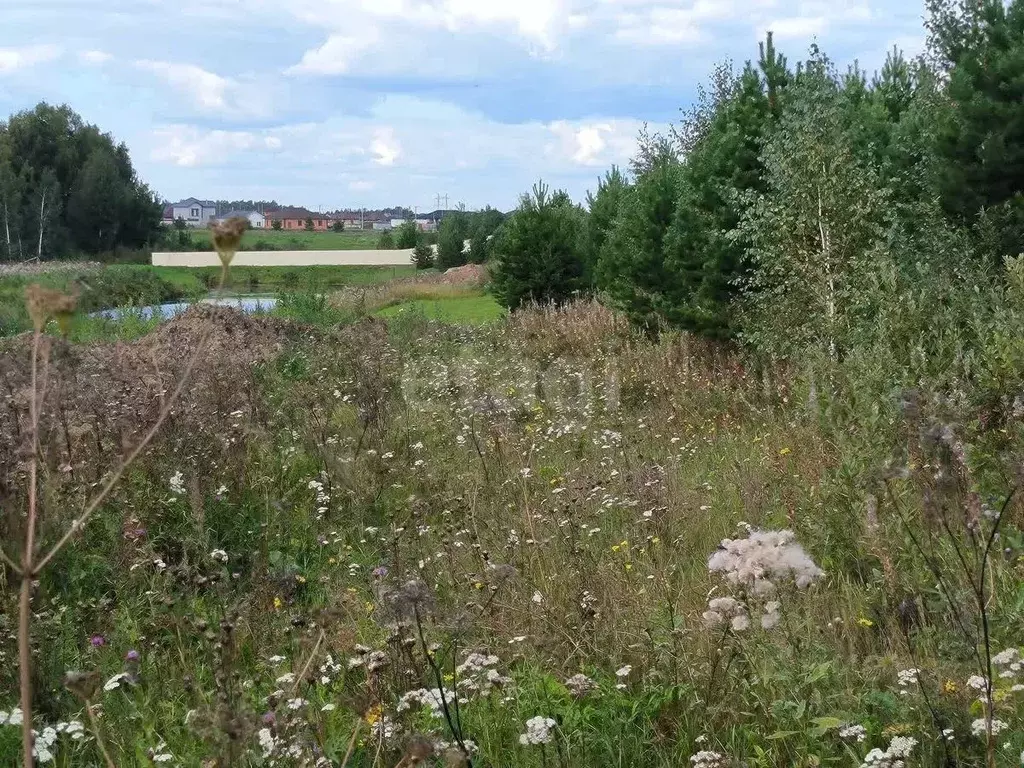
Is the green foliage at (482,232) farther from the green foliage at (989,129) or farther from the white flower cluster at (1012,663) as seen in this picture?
the white flower cluster at (1012,663)

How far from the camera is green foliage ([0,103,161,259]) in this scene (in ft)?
200

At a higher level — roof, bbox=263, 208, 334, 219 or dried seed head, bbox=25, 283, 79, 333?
roof, bbox=263, 208, 334, 219

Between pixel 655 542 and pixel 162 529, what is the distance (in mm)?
2654

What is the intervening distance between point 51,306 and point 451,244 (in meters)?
53.9

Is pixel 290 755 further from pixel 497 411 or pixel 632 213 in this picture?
pixel 632 213

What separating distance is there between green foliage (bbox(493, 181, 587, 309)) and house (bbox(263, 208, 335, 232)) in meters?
95.6

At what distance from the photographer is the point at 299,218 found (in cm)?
12388

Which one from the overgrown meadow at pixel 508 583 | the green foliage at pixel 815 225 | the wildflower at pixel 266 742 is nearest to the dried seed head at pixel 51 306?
the overgrown meadow at pixel 508 583

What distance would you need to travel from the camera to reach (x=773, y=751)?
120 inches

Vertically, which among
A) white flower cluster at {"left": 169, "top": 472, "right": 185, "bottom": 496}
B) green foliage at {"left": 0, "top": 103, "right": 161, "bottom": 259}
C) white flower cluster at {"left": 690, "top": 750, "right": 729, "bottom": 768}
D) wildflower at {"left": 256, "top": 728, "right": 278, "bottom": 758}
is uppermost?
green foliage at {"left": 0, "top": 103, "right": 161, "bottom": 259}

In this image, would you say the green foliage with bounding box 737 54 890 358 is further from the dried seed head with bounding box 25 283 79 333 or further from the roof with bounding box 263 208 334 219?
the roof with bounding box 263 208 334 219

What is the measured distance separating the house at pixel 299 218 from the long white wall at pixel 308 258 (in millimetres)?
48297

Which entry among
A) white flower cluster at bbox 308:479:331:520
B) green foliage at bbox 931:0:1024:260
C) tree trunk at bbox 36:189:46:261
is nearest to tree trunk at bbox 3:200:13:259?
tree trunk at bbox 36:189:46:261

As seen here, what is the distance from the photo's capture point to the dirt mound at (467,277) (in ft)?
132
